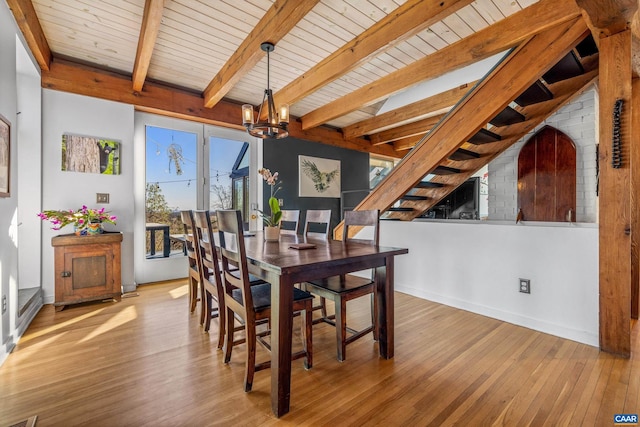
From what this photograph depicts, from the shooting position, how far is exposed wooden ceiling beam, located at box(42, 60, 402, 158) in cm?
325

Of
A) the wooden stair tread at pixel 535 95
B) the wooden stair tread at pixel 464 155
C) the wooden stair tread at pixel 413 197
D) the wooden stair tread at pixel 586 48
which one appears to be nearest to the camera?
the wooden stair tread at pixel 586 48

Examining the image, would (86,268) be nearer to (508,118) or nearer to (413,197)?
(413,197)

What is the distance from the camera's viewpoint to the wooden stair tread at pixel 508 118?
2.86m

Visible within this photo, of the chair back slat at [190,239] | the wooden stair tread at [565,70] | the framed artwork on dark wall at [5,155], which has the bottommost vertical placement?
the chair back slat at [190,239]

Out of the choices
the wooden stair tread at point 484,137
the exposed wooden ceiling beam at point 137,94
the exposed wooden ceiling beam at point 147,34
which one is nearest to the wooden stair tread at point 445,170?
the wooden stair tread at point 484,137

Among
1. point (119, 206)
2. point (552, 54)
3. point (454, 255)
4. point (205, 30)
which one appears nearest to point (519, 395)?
point (454, 255)

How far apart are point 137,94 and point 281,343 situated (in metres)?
3.69

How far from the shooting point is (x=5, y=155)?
7.32 feet

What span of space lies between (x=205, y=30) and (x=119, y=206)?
7.52 ft

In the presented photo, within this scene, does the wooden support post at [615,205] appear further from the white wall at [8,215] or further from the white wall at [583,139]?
the white wall at [8,215]

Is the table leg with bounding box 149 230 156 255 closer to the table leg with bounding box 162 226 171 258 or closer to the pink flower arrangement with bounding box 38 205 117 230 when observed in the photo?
the table leg with bounding box 162 226 171 258

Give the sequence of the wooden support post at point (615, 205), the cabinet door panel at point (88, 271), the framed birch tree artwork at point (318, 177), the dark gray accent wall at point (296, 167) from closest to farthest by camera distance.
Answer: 1. the wooden support post at point (615, 205)
2. the cabinet door panel at point (88, 271)
3. the dark gray accent wall at point (296, 167)
4. the framed birch tree artwork at point (318, 177)

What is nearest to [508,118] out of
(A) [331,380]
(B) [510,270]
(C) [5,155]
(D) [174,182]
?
(B) [510,270]

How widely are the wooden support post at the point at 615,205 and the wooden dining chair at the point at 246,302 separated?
2054 millimetres
